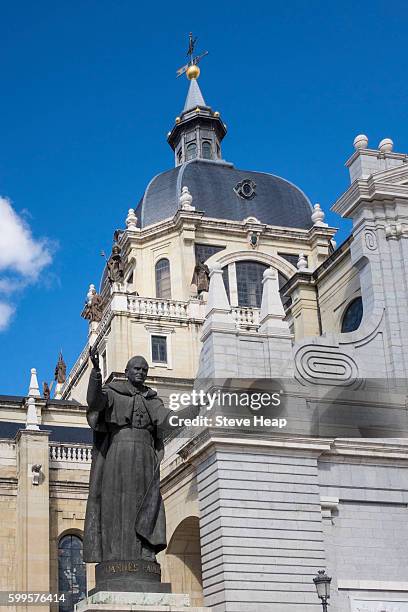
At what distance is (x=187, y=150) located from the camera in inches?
2386

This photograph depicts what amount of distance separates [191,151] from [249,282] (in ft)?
45.5

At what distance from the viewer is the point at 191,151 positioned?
198ft

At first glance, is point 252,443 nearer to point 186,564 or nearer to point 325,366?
point 325,366

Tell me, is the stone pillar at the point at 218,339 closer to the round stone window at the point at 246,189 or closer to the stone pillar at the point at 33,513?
the stone pillar at the point at 33,513

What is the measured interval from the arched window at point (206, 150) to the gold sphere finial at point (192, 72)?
7.87 metres

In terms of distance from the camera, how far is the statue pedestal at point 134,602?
9.94 meters

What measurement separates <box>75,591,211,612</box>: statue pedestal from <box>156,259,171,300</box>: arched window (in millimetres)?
38336

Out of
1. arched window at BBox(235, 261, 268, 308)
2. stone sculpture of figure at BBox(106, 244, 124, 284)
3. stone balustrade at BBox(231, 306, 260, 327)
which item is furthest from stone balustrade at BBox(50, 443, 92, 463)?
arched window at BBox(235, 261, 268, 308)

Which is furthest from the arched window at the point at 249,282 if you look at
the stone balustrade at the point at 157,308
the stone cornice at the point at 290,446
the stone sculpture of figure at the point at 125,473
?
the stone sculpture of figure at the point at 125,473

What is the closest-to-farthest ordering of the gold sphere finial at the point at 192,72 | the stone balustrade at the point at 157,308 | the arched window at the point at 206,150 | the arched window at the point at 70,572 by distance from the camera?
the arched window at the point at 70,572
the stone balustrade at the point at 157,308
the arched window at the point at 206,150
the gold sphere finial at the point at 192,72

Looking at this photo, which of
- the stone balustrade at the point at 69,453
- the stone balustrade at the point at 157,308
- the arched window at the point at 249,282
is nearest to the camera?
the stone balustrade at the point at 69,453

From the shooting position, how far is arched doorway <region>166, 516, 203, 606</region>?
1111 inches

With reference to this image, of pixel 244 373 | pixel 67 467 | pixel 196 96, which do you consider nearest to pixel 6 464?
pixel 67 467

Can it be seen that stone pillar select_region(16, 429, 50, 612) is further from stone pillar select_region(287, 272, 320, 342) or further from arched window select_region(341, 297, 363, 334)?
arched window select_region(341, 297, 363, 334)
